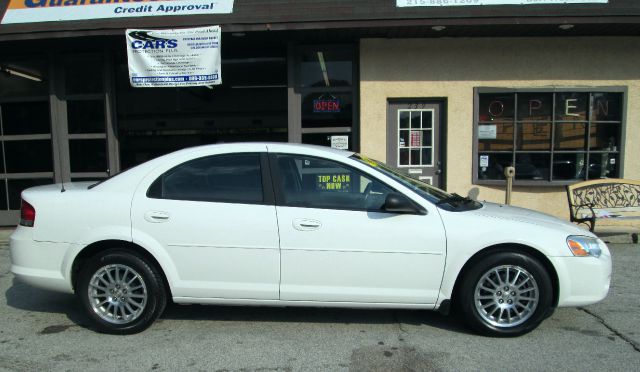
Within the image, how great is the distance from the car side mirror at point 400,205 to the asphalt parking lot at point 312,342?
3.43ft


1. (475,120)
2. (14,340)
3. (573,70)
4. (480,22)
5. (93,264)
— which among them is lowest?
(14,340)

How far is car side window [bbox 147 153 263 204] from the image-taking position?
3990 millimetres

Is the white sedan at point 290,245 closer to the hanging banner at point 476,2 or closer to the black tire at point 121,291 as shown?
the black tire at point 121,291

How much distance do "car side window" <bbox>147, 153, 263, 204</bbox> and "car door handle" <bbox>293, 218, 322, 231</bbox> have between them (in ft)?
1.26

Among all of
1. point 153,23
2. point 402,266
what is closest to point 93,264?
point 402,266

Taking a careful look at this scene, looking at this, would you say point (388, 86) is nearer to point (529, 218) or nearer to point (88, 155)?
point (529, 218)

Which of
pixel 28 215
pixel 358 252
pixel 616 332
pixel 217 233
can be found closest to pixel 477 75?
pixel 616 332

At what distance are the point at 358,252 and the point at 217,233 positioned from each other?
1167 millimetres

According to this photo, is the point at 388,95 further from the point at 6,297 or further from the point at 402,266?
the point at 6,297

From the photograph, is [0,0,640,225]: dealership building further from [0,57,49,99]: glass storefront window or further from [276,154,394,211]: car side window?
[276,154,394,211]: car side window

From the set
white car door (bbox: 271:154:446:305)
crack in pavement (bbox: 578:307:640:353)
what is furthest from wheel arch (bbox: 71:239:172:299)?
crack in pavement (bbox: 578:307:640:353)

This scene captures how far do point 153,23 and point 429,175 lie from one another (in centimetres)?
533

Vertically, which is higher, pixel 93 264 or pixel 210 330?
pixel 93 264

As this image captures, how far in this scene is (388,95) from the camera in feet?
27.4
